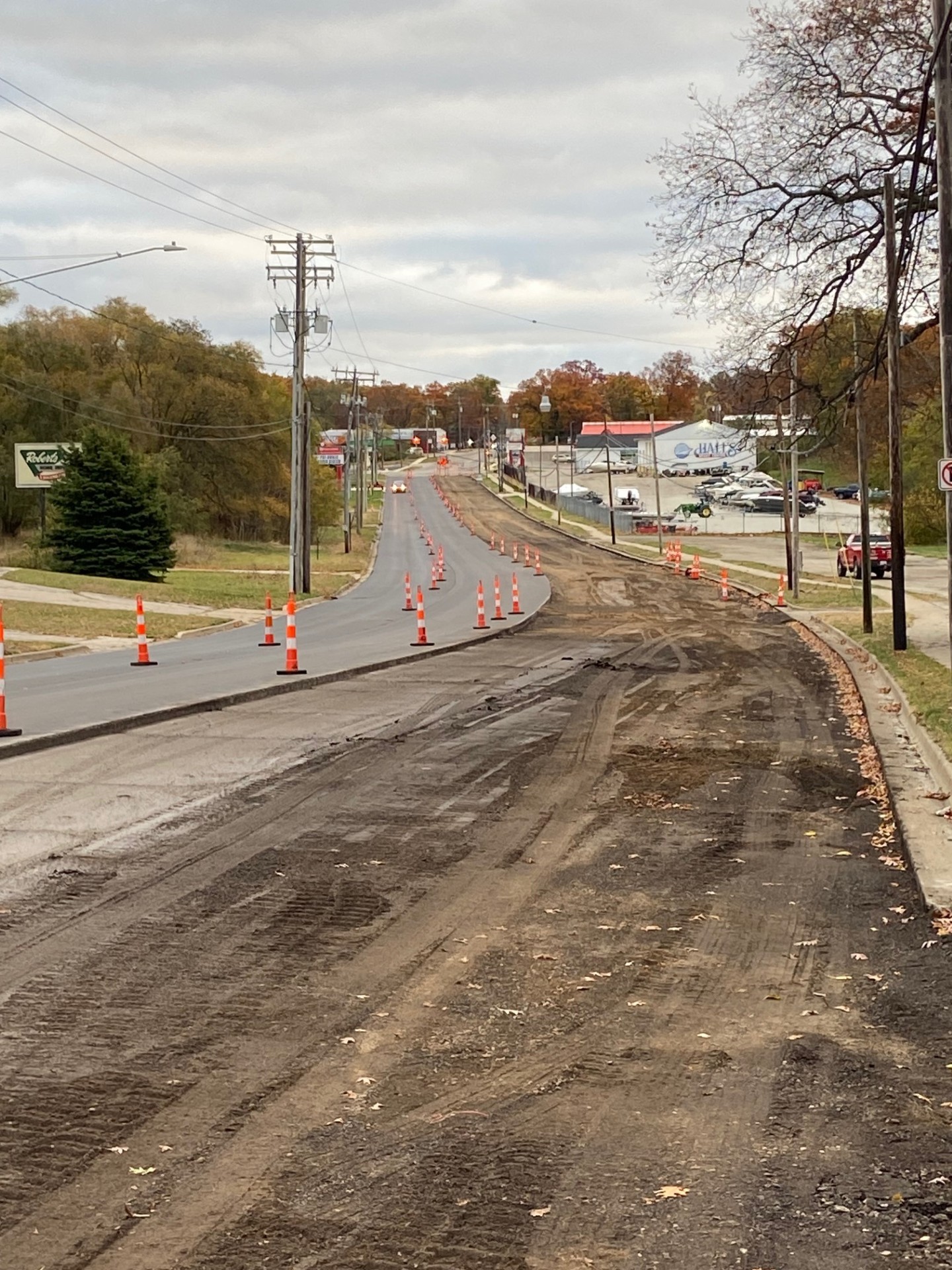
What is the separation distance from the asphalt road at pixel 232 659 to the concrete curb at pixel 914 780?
736 cm

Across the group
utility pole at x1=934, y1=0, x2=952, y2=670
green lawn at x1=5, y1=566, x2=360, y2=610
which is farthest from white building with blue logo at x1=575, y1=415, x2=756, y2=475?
utility pole at x1=934, y1=0, x2=952, y2=670

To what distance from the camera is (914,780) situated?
11.5 m

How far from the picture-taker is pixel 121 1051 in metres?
5.41

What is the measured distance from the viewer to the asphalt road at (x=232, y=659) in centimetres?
1609

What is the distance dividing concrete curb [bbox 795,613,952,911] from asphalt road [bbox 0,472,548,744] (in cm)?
736

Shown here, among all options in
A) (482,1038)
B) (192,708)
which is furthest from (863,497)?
(482,1038)

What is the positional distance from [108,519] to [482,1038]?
4842 centimetres

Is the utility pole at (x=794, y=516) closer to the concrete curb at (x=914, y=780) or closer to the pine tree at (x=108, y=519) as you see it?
the concrete curb at (x=914, y=780)

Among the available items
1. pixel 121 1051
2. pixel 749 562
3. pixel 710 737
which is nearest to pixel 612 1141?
pixel 121 1051

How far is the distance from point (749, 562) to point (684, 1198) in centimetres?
6417

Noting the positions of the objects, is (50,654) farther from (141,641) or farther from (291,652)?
(291,652)

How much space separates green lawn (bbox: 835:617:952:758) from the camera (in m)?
13.9

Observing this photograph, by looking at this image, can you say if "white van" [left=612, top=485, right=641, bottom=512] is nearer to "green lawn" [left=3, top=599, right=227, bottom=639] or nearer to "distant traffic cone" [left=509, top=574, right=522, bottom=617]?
"distant traffic cone" [left=509, top=574, right=522, bottom=617]

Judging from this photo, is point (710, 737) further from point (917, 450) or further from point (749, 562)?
point (917, 450)
